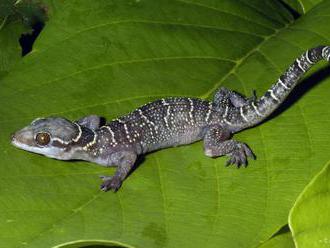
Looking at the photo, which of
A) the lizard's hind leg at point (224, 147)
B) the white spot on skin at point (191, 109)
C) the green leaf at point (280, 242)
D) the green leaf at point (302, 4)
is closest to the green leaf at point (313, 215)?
the green leaf at point (280, 242)

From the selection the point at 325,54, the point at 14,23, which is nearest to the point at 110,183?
the point at 325,54

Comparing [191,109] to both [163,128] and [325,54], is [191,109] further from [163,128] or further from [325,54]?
[325,54]

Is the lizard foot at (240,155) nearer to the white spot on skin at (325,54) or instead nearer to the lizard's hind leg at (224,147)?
the lizard's hind leg at (224,147)

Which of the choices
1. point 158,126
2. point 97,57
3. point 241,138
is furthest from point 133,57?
point 241,138

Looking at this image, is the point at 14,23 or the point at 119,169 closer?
the point at 119,169

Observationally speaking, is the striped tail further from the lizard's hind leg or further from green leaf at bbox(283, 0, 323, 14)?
green leaf at bbox(283, 0, 323, 14)

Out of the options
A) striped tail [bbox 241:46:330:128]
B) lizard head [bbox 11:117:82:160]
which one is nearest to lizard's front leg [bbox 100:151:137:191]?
lizard head [bbox 11:117:82:160]
